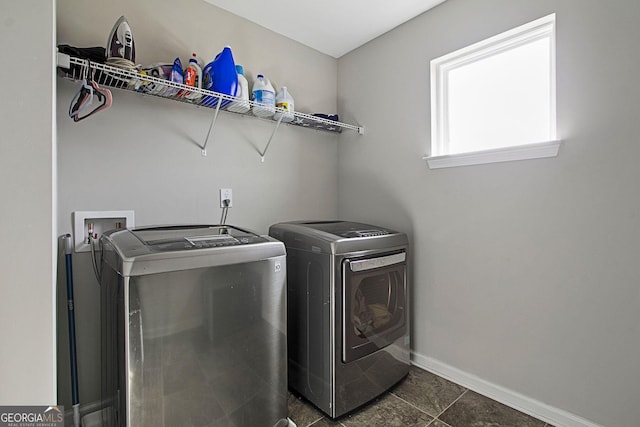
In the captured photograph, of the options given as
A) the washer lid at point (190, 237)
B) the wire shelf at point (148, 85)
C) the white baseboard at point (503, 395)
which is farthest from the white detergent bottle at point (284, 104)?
the white baseboard at point (503, 395)

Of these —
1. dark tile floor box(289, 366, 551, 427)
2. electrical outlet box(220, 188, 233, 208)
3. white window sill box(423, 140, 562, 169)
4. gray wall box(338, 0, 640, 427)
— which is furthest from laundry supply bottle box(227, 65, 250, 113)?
dark tile floor box(289, 366, 551, 427)

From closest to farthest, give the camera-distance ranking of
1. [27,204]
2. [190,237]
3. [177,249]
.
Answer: [27,204] < [177,249] < [190,237]

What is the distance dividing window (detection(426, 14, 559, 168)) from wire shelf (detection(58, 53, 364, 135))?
0.89 m

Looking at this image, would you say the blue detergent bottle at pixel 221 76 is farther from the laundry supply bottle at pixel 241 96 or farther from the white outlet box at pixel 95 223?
the white outlet box at pixel 95 223

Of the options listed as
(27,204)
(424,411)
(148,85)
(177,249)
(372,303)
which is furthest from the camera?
(372,303)

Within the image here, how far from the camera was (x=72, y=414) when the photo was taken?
1.50 metres

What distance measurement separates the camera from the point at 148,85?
1530 millimetres

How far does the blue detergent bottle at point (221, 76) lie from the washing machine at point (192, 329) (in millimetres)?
793

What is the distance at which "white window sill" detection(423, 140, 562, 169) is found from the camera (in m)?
1.52

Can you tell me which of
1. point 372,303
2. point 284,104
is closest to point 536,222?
point 372,303

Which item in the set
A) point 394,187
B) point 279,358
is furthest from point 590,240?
point 279,358

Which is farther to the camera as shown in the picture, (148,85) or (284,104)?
(284,104)

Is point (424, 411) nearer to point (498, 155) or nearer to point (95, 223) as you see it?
point (498, 155)

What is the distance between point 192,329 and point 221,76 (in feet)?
4.25
